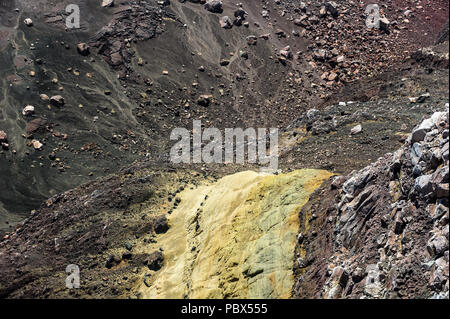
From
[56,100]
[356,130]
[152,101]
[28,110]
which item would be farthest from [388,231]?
[28,110]

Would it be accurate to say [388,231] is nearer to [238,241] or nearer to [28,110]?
[238,241]

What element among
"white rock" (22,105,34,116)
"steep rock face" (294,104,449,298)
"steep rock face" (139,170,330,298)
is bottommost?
"white rock" (22,105,34,116)

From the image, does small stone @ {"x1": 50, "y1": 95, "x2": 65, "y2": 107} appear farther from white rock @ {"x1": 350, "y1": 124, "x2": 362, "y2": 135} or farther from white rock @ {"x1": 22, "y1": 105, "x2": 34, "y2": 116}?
white rock @ {"x1": 350, "y1": 124, "x2": 362, "y2": 135}

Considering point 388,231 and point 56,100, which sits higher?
point 388,231

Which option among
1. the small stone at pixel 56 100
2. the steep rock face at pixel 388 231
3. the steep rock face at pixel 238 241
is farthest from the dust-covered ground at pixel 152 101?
the steep rock face at pixel 388 231

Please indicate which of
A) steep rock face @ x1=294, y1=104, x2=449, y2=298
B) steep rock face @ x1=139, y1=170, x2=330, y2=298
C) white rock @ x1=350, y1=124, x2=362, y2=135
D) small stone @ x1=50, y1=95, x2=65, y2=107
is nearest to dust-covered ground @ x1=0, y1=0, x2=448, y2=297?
white rock @ x1=350, y1=124, x2=362, y2=135
